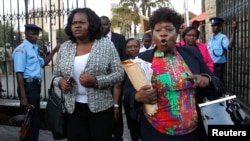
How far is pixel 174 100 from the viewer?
239cm

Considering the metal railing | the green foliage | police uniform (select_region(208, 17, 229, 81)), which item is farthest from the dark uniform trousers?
the green foliage

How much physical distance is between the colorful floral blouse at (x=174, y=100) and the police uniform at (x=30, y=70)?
284cm

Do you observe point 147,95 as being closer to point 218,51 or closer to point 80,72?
point 80,72

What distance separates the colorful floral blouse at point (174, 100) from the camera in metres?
2.38

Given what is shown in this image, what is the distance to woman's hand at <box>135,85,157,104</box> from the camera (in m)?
2.28

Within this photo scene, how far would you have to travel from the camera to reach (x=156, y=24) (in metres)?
2.49

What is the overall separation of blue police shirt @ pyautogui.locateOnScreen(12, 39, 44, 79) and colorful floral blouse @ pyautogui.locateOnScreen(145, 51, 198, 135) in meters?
2.84

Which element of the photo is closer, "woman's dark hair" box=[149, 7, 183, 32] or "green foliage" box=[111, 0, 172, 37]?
"woman's dark hair" box=[149, 7, 183, 32]

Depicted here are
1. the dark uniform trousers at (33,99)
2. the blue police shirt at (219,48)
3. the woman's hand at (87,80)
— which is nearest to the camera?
the woman's hand at (87,80)

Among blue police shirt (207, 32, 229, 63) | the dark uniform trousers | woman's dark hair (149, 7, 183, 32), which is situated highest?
woman's dark hair (149, 7, 183, 32)

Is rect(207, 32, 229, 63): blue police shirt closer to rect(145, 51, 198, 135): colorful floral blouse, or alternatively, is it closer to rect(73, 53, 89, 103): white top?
rect(73, 53, 89, 103): white top

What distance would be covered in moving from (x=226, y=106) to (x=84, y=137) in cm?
144

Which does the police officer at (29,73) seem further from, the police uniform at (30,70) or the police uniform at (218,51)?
the police uniform at (218,51)

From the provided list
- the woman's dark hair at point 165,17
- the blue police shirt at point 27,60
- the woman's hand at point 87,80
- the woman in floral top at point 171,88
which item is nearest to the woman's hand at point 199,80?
the woman in floral top at point 171,88
